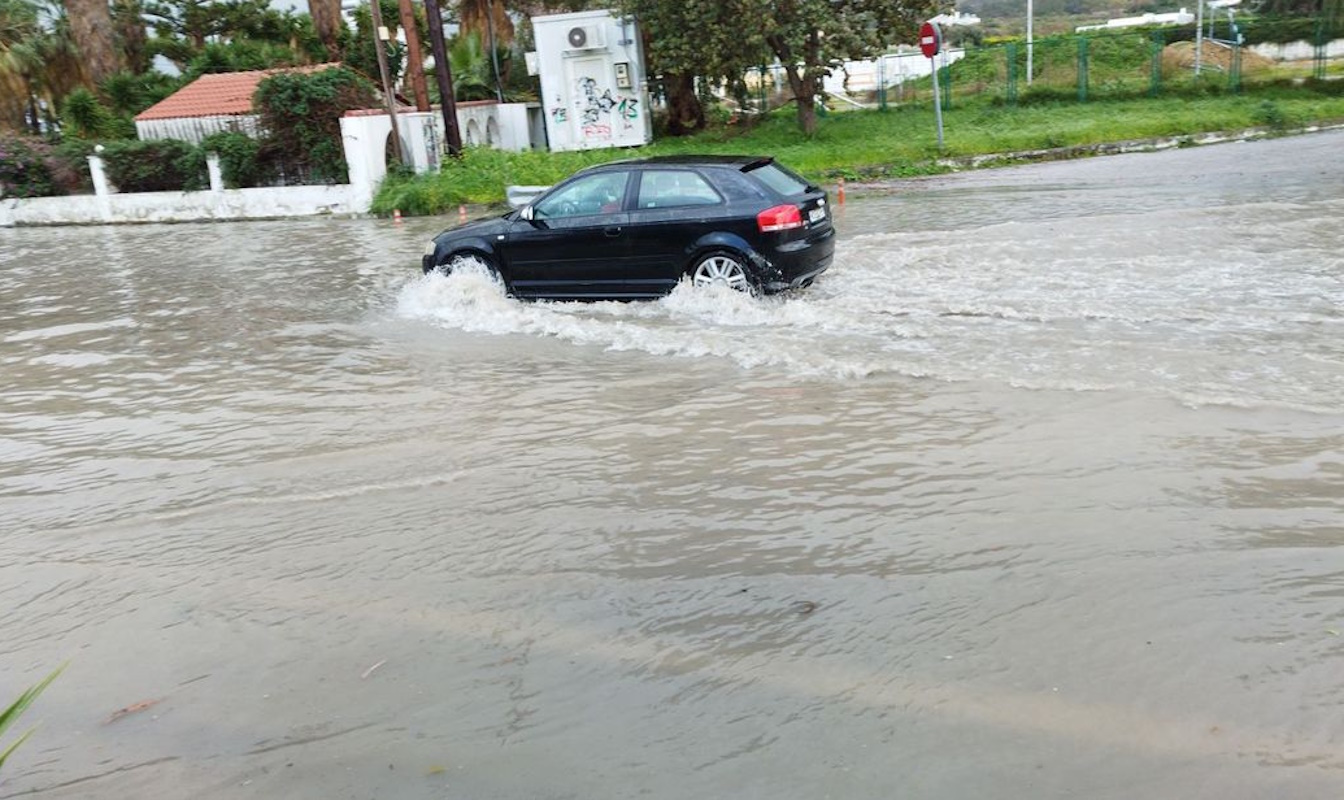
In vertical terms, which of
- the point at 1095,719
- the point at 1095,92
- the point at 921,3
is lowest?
the point at 1095,719

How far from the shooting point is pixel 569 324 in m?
10.4

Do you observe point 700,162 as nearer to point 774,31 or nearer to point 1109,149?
point 774,31

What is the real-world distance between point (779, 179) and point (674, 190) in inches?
40.1

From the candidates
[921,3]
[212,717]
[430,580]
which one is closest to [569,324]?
[430,580]

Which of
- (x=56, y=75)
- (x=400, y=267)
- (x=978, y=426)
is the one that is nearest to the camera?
(x=978, y=426)

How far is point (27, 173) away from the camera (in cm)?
2656

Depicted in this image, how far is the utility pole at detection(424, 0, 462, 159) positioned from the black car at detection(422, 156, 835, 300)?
551 inches

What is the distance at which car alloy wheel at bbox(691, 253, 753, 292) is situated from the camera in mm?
10305

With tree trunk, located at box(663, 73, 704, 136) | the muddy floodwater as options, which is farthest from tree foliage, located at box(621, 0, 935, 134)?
the muddy floodwater

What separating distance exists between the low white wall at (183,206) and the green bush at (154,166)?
1.59ft

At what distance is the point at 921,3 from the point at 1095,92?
29.9 feet

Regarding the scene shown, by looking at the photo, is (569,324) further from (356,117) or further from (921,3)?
(921,3)

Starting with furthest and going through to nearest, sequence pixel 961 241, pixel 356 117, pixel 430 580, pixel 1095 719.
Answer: pixel 356 117 < pixel 961 241 < pixel 430 580 < pixel 1095 719

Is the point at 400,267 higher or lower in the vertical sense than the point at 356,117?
lower
